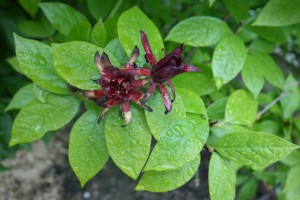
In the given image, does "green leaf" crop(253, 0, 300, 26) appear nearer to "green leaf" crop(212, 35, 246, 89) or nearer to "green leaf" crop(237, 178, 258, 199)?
"green leaf" crop(212, 35, 246, 89)

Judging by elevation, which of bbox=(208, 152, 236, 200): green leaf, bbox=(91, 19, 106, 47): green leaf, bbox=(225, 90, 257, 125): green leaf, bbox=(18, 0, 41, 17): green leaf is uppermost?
bbox=(91, 19, 106, 47): green leaf

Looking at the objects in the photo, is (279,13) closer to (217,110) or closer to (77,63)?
(217,110)

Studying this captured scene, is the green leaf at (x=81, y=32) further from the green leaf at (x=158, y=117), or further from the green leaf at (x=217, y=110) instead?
the green leaf at (x=217, y=110)

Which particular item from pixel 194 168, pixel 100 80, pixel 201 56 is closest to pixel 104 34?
pixel 100 80

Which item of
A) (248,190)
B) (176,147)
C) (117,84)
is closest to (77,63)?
(117,84)

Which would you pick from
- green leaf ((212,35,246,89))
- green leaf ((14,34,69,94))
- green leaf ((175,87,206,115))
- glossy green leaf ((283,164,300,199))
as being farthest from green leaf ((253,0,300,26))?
glossy green leaf ((283,164,300,199))

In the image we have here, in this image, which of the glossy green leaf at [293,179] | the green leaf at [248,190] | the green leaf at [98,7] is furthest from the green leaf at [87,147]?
the green leaf at [248,190]
